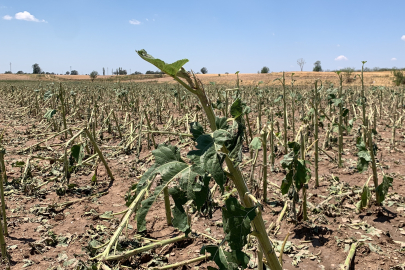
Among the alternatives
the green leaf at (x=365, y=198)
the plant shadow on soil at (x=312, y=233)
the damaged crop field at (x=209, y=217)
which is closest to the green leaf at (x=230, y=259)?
the damaged crop field at (x=209, y=217)

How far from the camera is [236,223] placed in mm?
928

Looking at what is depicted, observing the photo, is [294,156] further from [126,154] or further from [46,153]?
[46,153]

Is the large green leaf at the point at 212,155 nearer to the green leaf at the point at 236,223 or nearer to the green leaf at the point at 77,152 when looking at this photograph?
the green leaf at the point at 236,223

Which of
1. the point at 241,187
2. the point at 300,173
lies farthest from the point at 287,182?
the point at 241,187

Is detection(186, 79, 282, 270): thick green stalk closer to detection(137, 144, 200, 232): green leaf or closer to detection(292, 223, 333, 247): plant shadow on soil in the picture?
detection(137, 144, 200, 232): green leaf

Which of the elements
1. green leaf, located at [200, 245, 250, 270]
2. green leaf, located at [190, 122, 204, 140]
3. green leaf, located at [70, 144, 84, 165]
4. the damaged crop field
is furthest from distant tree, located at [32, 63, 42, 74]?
green leaf, located at [200, 245, 250, 270]

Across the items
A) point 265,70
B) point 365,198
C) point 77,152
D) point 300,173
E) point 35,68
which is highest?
point 35,68

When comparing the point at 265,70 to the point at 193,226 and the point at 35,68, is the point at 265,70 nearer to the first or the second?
the point at 193,226

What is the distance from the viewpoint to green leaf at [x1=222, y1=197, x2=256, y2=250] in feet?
3.03

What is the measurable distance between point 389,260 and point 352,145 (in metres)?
3.68

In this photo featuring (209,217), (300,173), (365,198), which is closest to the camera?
(209,217)

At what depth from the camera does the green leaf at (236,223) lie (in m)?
0.92

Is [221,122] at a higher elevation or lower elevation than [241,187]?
higher

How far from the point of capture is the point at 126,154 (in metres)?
5.37
